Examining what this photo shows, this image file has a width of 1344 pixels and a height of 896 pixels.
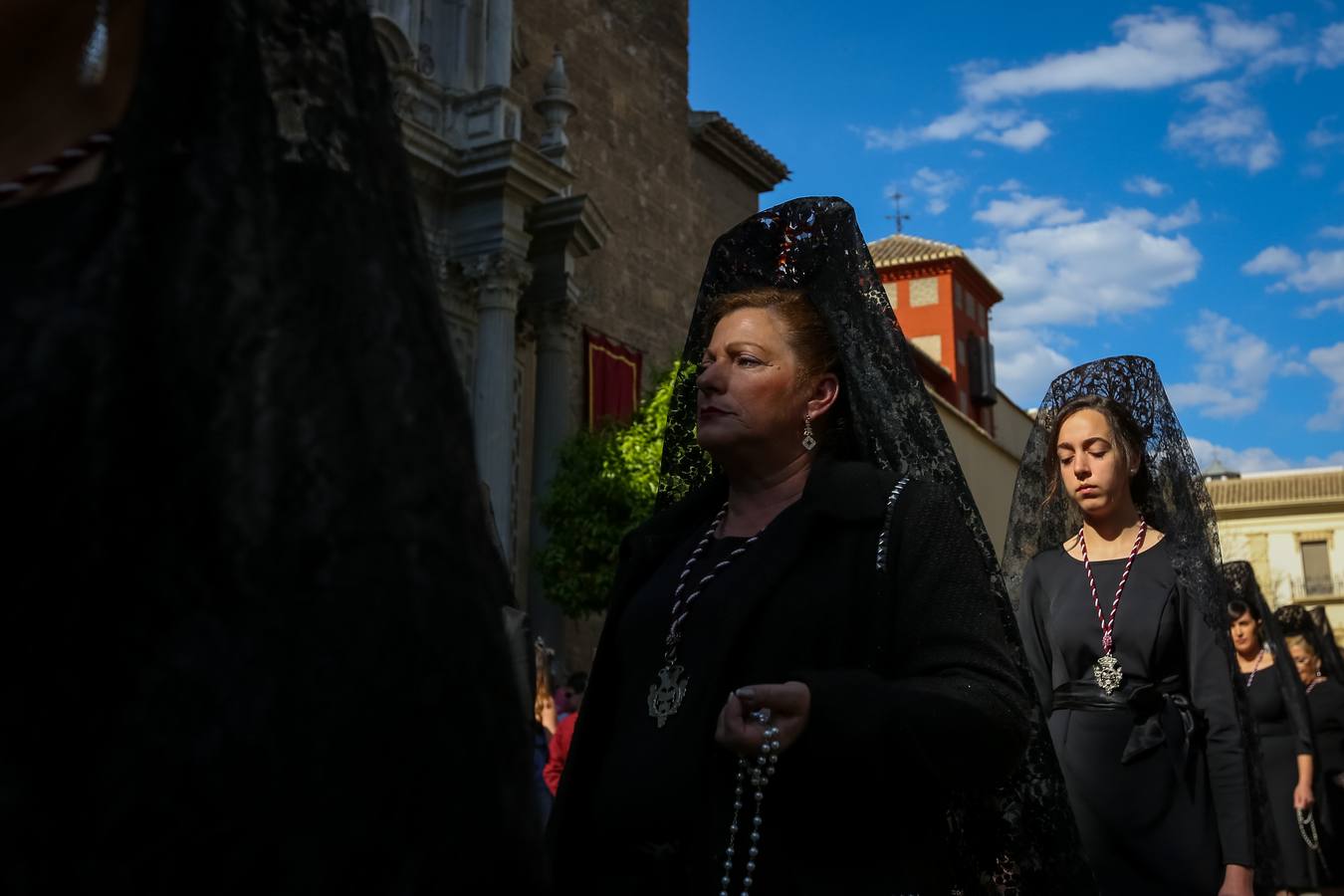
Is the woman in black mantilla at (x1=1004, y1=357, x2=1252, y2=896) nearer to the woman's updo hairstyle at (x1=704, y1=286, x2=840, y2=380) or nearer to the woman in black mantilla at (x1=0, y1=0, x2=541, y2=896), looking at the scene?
the woman's updo hairstyle at (x1=704, y1=286, x2=840, y2=380)

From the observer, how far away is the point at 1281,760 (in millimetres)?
7480

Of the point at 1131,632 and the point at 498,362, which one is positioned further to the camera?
the point at 498,362

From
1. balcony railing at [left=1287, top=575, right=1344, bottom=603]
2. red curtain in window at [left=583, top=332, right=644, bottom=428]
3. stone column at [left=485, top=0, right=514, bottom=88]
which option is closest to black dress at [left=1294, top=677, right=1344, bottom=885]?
stone column at [left=485, top=0, right=514, bottom=88]

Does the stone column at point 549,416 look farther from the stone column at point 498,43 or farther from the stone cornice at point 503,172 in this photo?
the stone column at point 498,43

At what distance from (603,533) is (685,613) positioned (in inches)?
561

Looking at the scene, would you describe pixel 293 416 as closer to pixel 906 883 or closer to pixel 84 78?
pixel 84 78

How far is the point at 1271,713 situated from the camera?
7543 millimetres

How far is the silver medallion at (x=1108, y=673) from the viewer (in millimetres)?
3771

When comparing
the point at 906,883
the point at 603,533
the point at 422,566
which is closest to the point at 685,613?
the point at 906,883

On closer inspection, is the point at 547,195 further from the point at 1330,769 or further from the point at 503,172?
the point at 1330,769

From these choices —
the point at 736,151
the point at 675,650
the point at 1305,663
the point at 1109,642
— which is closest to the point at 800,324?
the point at 675,650

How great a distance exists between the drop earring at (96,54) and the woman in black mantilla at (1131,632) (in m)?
3.38

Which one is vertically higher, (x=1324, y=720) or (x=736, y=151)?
(x=736, y=151)

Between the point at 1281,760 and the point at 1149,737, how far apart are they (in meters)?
4.55
